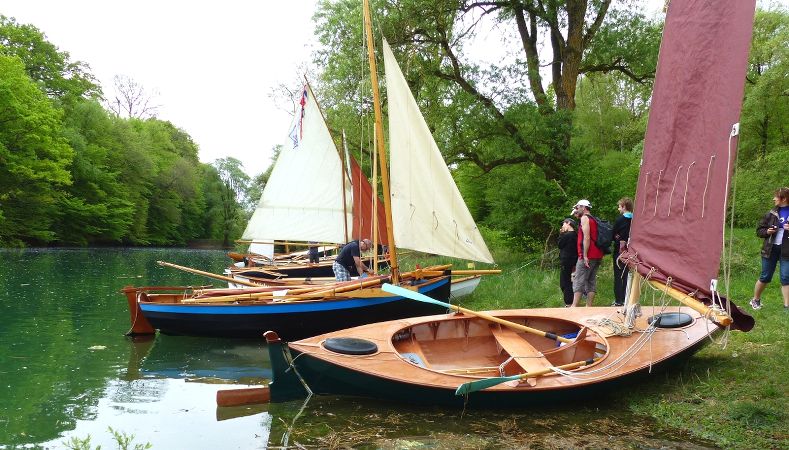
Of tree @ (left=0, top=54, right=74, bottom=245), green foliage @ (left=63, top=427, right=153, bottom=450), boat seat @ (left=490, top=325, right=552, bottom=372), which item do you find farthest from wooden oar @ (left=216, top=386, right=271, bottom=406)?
tree @ (left=0, top=54, right=74, bottom=245)

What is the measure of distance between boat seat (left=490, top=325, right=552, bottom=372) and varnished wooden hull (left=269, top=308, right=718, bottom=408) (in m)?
0.08

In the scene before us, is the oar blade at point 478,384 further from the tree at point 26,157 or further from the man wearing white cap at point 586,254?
the tree at point 26,157

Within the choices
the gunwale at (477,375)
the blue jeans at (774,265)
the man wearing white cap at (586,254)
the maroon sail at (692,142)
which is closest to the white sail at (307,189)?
the man wearing white cap at (586,254)

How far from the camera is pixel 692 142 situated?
579 centimetres

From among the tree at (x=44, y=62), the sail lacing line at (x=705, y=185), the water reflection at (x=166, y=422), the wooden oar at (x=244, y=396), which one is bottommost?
the water reflection at (x=166, y=422)

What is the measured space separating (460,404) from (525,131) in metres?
12.1

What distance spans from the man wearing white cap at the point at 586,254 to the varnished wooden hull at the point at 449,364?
6.55 feet

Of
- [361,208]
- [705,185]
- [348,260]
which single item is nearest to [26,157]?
[361,208]

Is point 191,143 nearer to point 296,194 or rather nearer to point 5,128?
point 5,128

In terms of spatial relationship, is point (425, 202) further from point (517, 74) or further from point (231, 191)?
point (231, 191)

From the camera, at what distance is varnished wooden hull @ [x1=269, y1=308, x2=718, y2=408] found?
20.4 feet

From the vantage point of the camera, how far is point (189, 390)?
818 cm

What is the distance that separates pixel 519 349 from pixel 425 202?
382cm

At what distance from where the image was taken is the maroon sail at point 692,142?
5.39 metres
